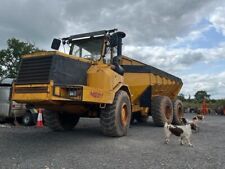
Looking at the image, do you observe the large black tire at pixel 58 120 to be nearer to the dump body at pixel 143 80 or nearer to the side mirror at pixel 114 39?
the dump body at pixel 143 80

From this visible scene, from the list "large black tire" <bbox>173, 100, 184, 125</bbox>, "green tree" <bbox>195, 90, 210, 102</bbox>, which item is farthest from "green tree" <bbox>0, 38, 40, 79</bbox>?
"large black tire" <bbox>173, 100, 184, 125</bbox>

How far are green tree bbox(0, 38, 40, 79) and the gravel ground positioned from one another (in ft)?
128

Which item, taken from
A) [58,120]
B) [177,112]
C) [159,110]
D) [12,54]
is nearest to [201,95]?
[12,54]

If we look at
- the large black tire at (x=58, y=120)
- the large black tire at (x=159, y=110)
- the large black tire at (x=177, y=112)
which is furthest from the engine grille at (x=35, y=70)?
the large black tire at (x=177, y=112)

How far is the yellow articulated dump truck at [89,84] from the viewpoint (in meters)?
9.20

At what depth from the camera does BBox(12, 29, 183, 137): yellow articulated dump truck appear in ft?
30.2

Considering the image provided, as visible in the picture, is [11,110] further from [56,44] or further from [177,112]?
[177,112]

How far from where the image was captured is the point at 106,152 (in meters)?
8.63

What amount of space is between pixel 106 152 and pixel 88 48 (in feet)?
13.3

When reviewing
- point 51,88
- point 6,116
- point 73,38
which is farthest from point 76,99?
point 6,116

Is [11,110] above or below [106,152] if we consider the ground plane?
above

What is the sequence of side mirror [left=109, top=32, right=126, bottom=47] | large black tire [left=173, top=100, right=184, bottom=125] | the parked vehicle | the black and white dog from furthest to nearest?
large black tire [left=173, top=100, right=184, bottom=125], the parked vehicle, side mirror [left=109, top=32, right=126, bottom=47], the black and white dog

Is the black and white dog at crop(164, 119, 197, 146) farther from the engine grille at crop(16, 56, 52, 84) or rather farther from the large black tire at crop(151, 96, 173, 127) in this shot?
the large black tire at crop(151, 96, 173, 127)

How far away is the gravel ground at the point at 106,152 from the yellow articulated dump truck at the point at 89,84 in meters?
0.81
